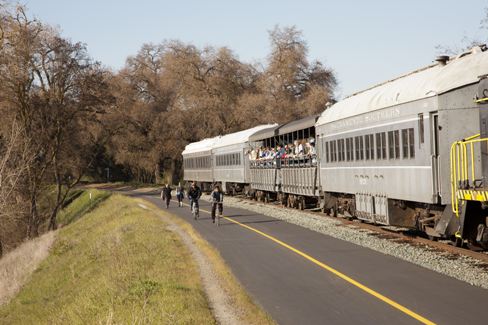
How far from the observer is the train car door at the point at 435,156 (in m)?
15.4

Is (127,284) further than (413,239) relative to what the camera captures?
No

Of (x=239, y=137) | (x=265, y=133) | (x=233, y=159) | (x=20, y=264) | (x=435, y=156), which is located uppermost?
(x=239, y=137)

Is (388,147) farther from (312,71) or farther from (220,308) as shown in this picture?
(312,71)

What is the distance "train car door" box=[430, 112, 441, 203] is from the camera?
15422 mm

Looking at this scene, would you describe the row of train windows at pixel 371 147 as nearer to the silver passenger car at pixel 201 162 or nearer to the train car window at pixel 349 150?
the train car window at pixel 349 150

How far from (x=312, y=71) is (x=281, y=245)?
192ft

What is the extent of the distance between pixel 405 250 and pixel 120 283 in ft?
22.4

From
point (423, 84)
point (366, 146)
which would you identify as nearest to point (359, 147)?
point (366, 146)

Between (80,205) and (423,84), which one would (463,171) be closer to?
(423,84)

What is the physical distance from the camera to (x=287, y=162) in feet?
105

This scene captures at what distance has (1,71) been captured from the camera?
40688 mm

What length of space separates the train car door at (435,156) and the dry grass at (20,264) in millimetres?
18645

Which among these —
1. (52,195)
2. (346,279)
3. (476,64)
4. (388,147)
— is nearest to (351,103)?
(388,147)

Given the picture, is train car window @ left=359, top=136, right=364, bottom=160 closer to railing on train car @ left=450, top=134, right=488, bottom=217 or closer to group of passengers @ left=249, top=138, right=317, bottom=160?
group of passengers @ left=249, top=138, right=317, bottom=160
